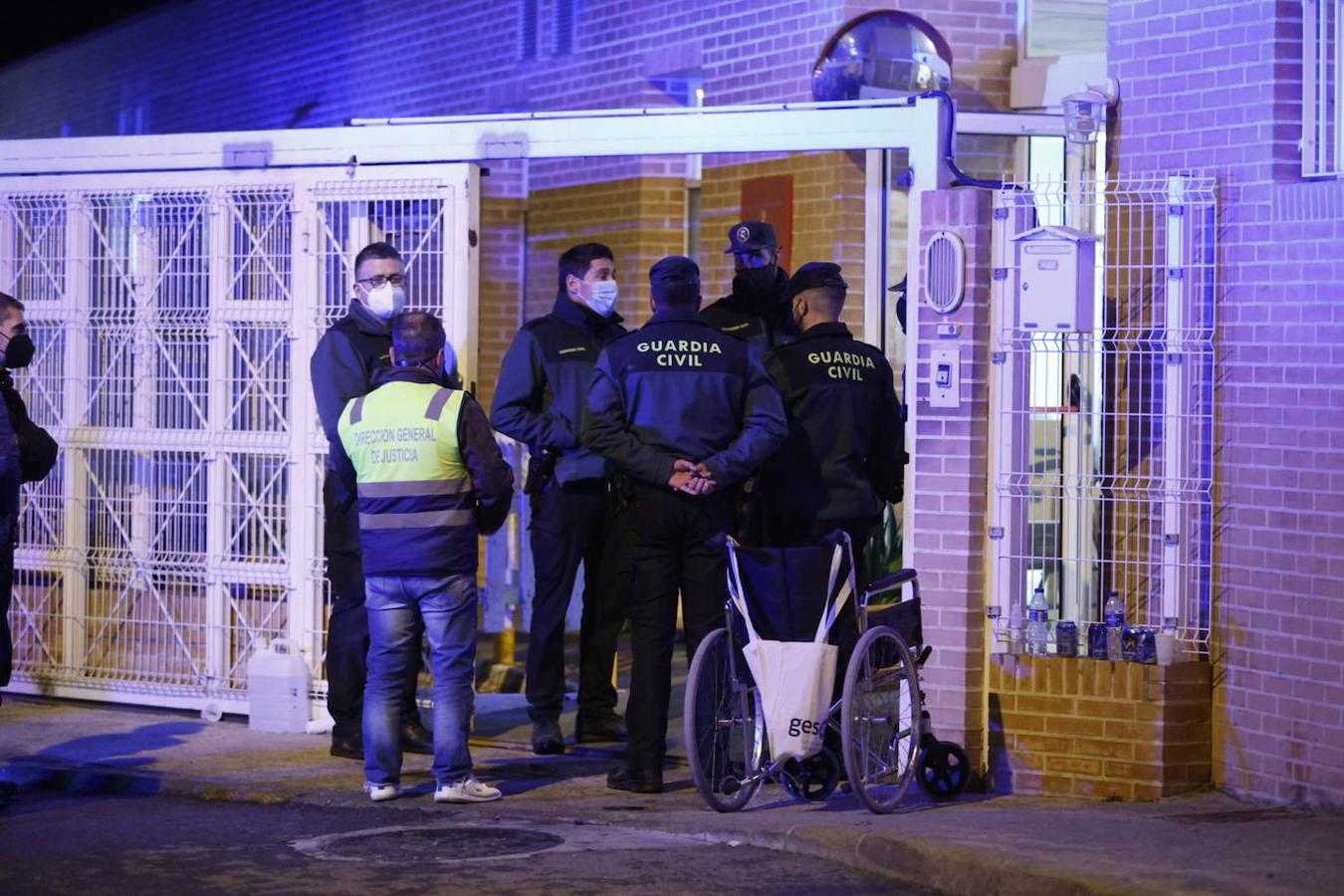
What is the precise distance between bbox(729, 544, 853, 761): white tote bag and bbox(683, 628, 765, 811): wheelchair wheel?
0.12 m

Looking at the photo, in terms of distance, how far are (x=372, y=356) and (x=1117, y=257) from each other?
3105mm

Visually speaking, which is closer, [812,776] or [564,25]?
[812,776]

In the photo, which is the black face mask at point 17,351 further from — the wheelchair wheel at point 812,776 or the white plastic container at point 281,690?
the wheelchair wheel at point 812,776

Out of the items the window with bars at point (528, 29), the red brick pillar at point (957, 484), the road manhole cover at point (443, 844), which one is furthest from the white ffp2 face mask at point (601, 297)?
the window with bars at point (528, 29)

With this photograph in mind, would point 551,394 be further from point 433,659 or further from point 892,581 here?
point 892,581

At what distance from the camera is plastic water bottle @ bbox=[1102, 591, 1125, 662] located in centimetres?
824

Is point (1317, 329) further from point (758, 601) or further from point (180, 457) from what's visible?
point (180, 457)

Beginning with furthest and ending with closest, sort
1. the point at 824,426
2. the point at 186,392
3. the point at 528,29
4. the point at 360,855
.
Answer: the point at 528,29
the point at 186,392
the point at 824,426
the point at 360,855

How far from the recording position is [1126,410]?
856cm

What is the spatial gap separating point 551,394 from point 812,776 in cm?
214

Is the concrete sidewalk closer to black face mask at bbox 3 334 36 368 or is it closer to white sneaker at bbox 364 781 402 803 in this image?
white sneaker at bbox 364 781 402 803

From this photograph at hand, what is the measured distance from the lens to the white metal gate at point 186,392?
9602 millimetres

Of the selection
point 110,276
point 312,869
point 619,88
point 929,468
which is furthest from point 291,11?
point 312,869

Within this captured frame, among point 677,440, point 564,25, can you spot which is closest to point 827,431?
point 677,440
